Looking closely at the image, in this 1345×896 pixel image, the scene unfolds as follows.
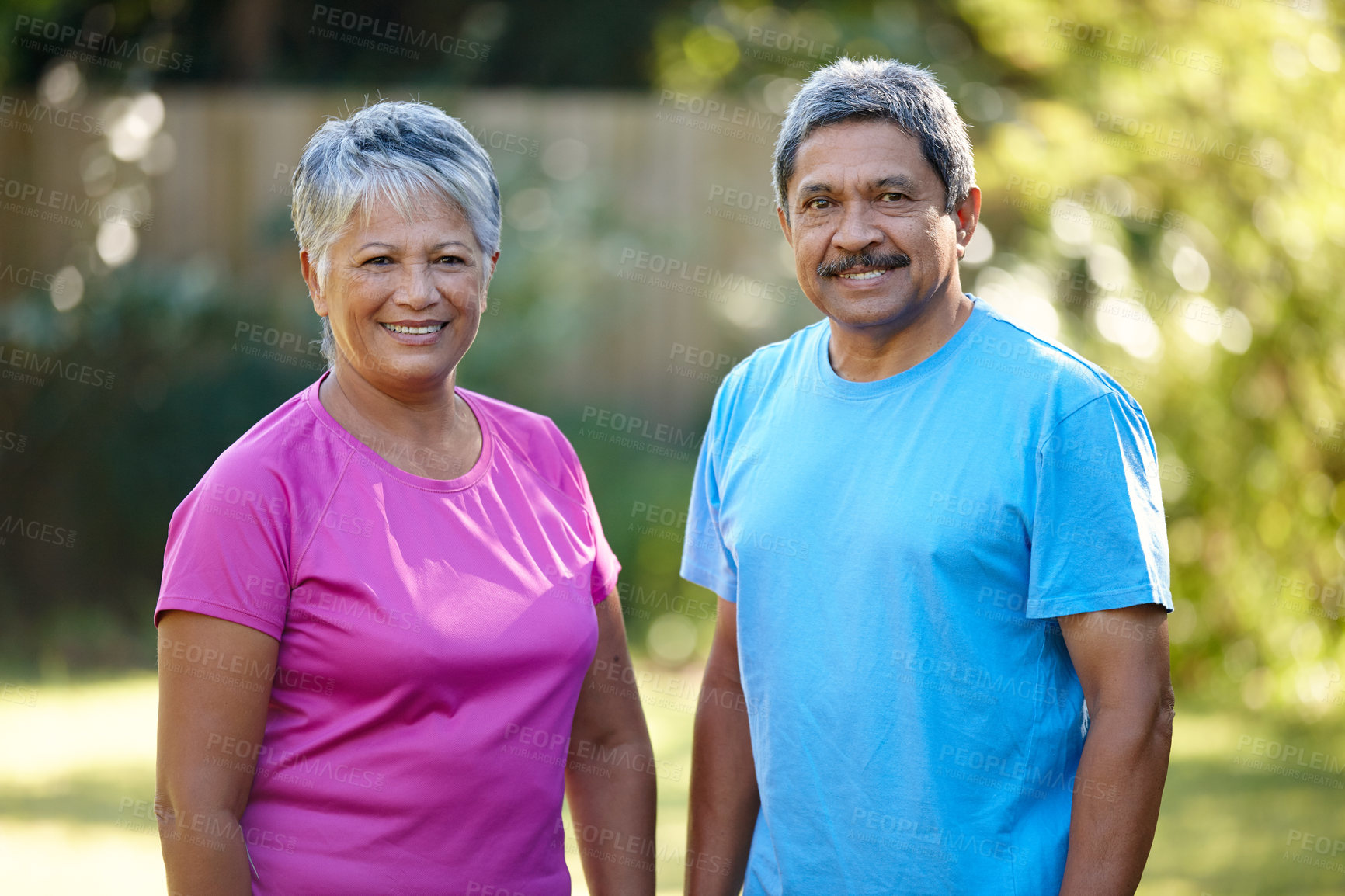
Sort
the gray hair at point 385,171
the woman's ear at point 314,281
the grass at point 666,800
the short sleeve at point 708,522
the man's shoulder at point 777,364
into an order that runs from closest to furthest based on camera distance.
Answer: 1. the gray hair at point 385,171
2. the woman's ear at point 314,281
3. the man's shoulder at point 777,364
4. the short sleeve at point 708,522
5. the grass at point 666,800

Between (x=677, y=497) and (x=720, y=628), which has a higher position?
(x=677, y=497)

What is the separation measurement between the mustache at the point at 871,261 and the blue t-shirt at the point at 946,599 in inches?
7.5

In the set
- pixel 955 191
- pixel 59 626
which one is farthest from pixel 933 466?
pixel 59 626

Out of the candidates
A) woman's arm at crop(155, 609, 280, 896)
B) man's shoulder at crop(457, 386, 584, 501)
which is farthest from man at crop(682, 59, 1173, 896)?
woman's arm at crop(155, 609, 280, 896)

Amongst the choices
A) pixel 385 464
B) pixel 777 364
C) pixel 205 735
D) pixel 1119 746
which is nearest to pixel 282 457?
pixel 385 464

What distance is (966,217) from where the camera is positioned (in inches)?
92.4

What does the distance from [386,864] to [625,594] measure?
5.29 metres

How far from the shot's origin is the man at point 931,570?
2.05m

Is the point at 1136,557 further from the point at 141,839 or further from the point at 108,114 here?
the point at 108,114

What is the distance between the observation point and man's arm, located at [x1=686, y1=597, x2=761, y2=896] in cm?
258

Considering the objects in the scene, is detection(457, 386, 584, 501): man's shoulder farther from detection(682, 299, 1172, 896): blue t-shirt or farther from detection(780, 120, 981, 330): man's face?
detection(780, 120, 981, 330): man's face

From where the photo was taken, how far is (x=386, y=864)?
2.13 metres

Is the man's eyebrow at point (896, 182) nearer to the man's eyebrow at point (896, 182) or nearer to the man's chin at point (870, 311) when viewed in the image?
the man's eyebrow at point (896, 182)

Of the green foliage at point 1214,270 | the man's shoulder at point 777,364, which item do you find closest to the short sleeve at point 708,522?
the man's shoulder at point 777,364
